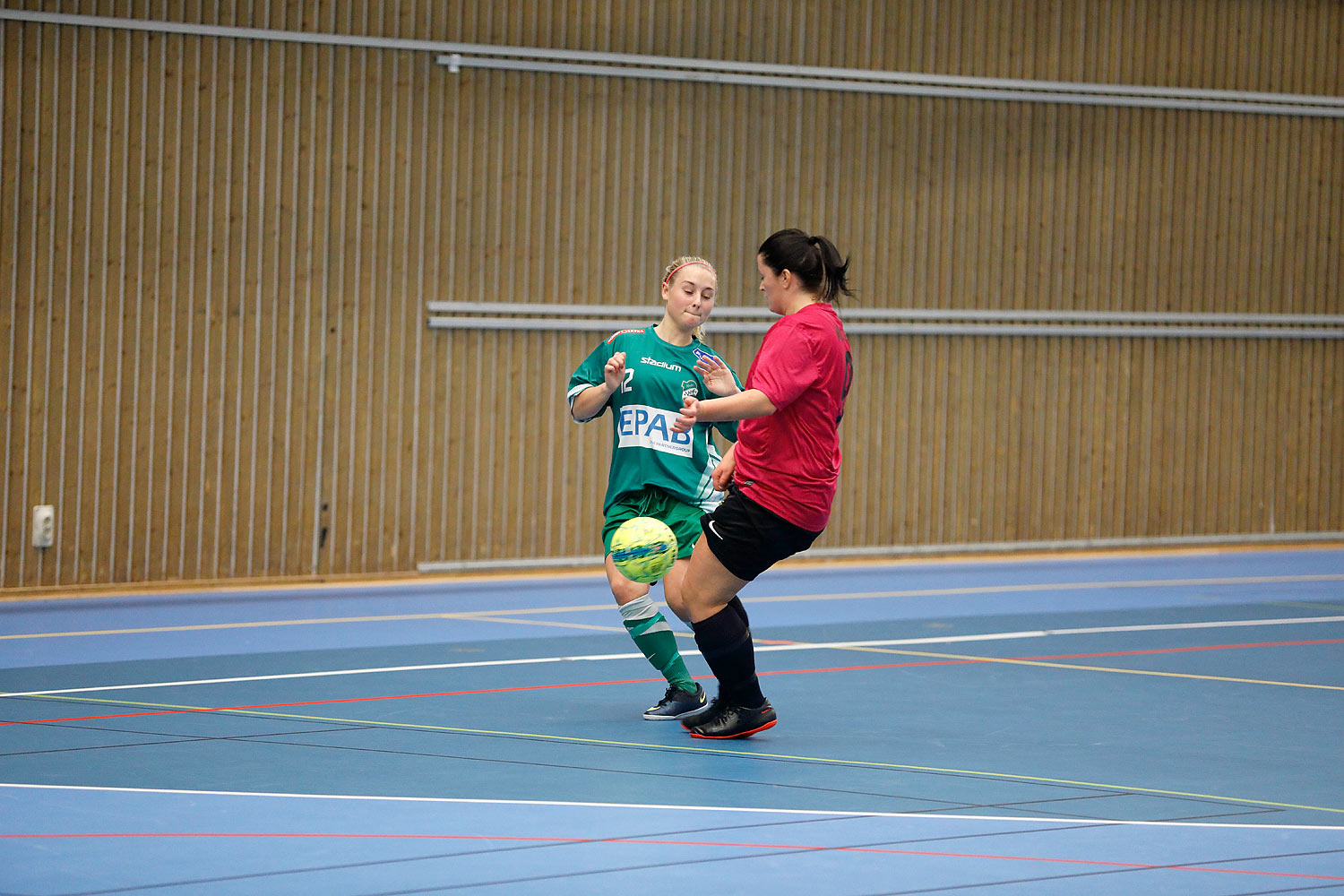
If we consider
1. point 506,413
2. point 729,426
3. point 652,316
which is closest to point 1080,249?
point 652,316

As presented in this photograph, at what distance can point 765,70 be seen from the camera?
14.6 meters

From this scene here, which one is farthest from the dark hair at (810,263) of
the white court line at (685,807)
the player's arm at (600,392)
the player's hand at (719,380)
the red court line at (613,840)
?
the red court line at (613,840)

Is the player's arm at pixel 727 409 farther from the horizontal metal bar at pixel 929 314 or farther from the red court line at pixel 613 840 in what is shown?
the horizontal metal bar at pixel 929 314

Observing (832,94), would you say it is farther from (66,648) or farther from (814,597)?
(66,648)

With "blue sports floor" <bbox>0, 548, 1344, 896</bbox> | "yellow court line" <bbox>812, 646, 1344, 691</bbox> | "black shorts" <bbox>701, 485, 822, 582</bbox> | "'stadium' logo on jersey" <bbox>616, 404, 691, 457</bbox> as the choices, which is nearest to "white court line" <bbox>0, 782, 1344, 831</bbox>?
"blue sports floor" <bbox>0, 548, 1344, 896</bbox>

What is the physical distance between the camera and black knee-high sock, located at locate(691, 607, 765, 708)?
692cm

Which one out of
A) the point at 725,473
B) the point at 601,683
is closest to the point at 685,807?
the point at 725,473

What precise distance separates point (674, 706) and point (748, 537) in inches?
48.4

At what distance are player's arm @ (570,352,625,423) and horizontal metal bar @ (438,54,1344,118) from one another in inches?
258

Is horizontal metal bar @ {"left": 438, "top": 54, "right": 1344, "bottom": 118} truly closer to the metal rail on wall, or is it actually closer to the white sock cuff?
the metal rail on wall

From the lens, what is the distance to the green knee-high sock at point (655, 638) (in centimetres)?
747

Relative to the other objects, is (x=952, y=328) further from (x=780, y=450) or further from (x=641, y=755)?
(x=641, y=755)

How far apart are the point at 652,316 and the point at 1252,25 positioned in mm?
6832

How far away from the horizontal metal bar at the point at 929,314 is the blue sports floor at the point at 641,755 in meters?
2.75
